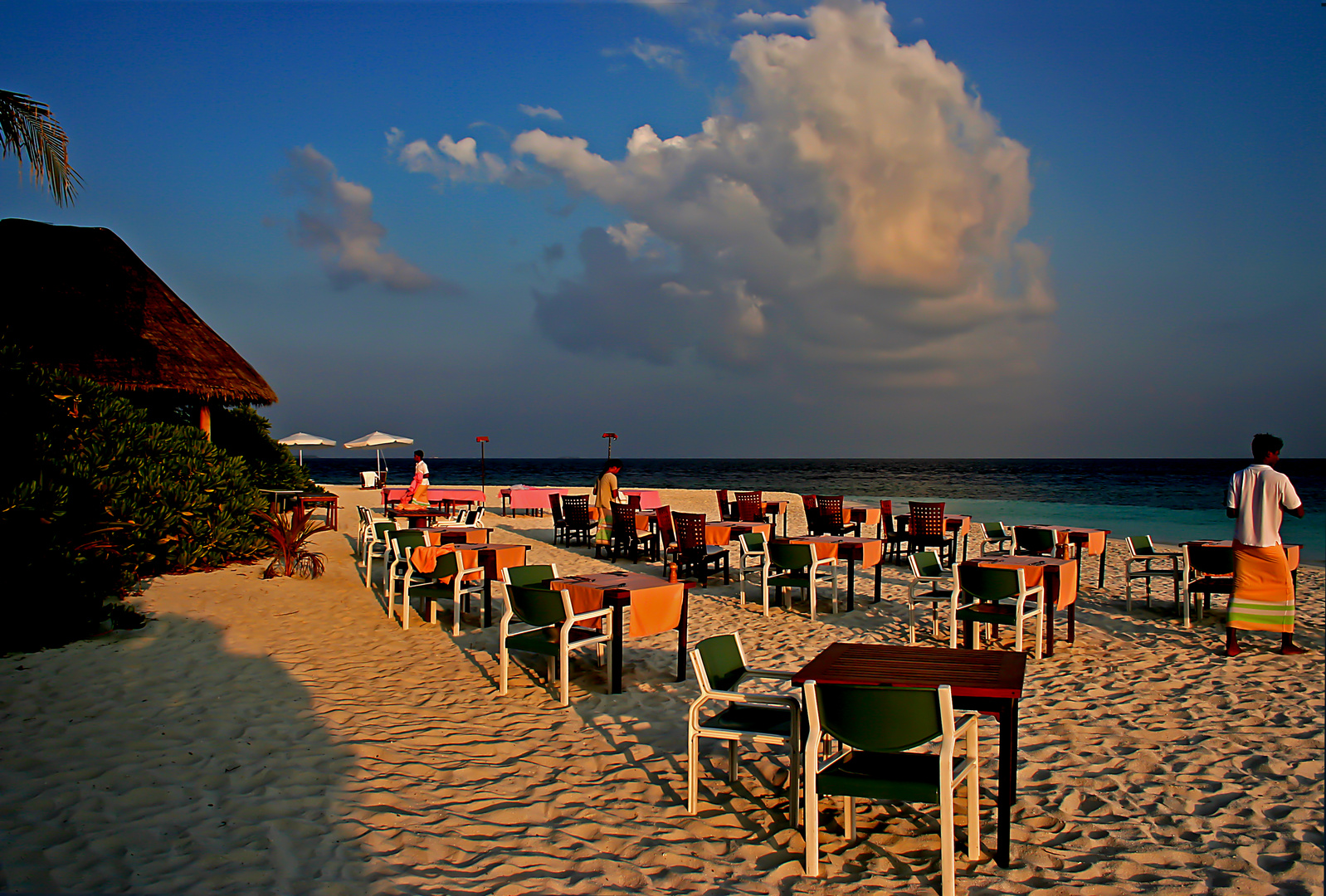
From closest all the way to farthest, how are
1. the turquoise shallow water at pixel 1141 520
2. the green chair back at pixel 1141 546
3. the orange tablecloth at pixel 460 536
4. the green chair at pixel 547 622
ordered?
the green chair at pixel 547 622 < the orange tablecloth at pixel 460 536 < the green chair back at pixel 1141 546 < the turquoise shallow water at pixel 1141 520

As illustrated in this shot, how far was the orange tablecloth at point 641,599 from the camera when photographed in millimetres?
5355

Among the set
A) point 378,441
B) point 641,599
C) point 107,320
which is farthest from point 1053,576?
point 378,441

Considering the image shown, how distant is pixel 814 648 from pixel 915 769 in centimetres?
371

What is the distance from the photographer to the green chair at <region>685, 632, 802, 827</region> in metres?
3.32

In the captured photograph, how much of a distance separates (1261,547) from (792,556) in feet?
13.3

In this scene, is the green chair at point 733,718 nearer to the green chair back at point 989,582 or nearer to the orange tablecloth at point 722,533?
the green chair back at point 989,582

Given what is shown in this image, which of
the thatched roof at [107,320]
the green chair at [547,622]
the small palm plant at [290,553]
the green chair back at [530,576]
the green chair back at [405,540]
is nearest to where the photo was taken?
the green chair at [547,622]

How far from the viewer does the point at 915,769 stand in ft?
9.78

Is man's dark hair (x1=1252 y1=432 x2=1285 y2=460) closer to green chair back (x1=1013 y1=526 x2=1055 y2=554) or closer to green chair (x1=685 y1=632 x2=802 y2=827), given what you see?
green chair back (x1=1013 y1=526 x2=1055 y2=554)

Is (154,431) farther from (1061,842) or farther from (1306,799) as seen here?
(1306,799)

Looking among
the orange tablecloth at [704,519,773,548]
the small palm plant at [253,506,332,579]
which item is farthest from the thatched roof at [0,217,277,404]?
the orange tablecloth at [704,519,773,548]

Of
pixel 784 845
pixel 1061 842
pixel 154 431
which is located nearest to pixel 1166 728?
pixel 1061 842

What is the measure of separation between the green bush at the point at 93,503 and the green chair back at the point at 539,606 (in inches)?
159

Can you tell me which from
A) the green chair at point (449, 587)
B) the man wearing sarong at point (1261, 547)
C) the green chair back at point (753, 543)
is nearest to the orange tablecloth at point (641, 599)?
the green chair at point (449, 587)
